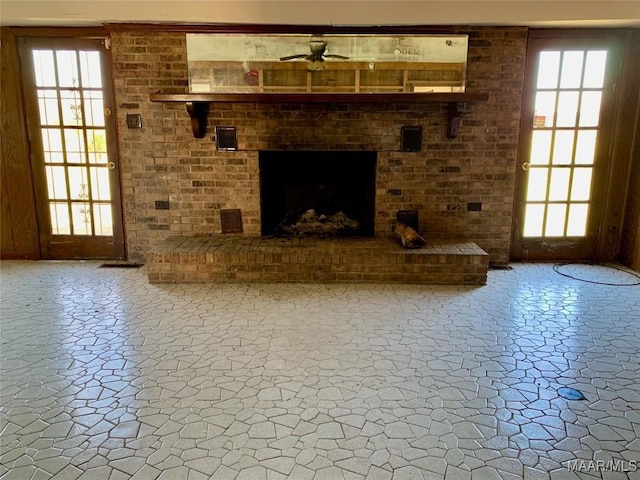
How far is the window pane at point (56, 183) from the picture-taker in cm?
463

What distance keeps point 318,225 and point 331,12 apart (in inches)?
83.4

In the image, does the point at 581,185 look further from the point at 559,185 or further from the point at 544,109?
the point at 544,109

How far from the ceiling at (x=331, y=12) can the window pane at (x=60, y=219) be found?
1768 mm

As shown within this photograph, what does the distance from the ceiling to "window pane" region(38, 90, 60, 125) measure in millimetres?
660

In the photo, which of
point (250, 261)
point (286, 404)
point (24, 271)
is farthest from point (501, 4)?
point (24, 271)

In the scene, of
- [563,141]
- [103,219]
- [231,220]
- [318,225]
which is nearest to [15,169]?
[103,219]

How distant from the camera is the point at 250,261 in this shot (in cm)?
407

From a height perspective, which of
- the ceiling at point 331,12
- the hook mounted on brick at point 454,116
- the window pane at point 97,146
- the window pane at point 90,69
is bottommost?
the window pane at point 97,146

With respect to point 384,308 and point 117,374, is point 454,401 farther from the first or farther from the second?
point 117,374

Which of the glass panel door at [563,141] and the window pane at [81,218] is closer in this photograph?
the glass panel door at [563,141]

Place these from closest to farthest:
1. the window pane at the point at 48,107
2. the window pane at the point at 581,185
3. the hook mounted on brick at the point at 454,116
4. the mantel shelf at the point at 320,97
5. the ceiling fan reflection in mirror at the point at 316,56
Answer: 1. the mantel shelf at the point at 320,97
2. the hook mounted on brick at the point at 454,116
3. the ceiling fan reflection in mirror at the point at 316,56
4. the window pane at the point at 48,107
5. the window pane at the point at 581,185

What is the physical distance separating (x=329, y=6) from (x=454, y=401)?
3.19 meters

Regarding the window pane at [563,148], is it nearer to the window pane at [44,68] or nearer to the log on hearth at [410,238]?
the log on hearth at [410,238]

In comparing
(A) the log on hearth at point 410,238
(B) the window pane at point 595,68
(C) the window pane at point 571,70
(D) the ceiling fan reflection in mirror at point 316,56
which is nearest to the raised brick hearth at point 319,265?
(A) the log on hearth at point 410,238
